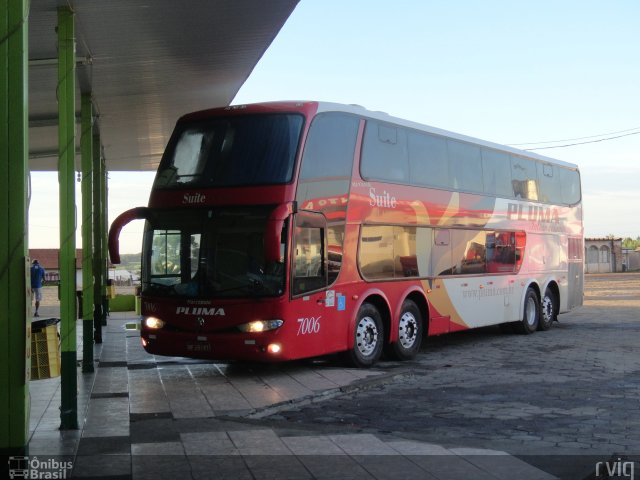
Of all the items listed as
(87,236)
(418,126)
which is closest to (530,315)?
(418,126)

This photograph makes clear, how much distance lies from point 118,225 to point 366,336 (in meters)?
4.37

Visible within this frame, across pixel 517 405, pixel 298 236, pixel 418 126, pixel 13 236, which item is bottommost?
pixel 517 405

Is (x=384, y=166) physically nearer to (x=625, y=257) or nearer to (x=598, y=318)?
(x=598, y=318)

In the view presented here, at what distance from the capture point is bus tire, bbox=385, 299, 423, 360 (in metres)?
14.9

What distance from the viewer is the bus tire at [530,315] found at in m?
20.1

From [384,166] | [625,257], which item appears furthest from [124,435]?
[625,257]

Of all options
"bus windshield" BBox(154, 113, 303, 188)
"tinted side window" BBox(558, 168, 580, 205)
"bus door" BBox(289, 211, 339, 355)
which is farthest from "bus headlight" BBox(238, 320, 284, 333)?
"tinted side window" BBox(558, 168, 580, 205)

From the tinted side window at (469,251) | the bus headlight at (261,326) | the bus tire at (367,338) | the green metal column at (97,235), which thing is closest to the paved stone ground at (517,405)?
the bus tire at (367,338)

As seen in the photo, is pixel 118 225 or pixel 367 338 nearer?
pixel 118 225

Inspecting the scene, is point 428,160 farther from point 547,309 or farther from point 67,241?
point 67,241

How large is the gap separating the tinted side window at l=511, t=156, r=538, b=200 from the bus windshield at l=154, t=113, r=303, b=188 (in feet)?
27.7

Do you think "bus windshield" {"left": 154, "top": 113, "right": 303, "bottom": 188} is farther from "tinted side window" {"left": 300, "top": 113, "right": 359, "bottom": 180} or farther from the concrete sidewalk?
the concrete sidewalk

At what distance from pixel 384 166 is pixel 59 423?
740 cm

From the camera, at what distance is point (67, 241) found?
9062 millimetres
